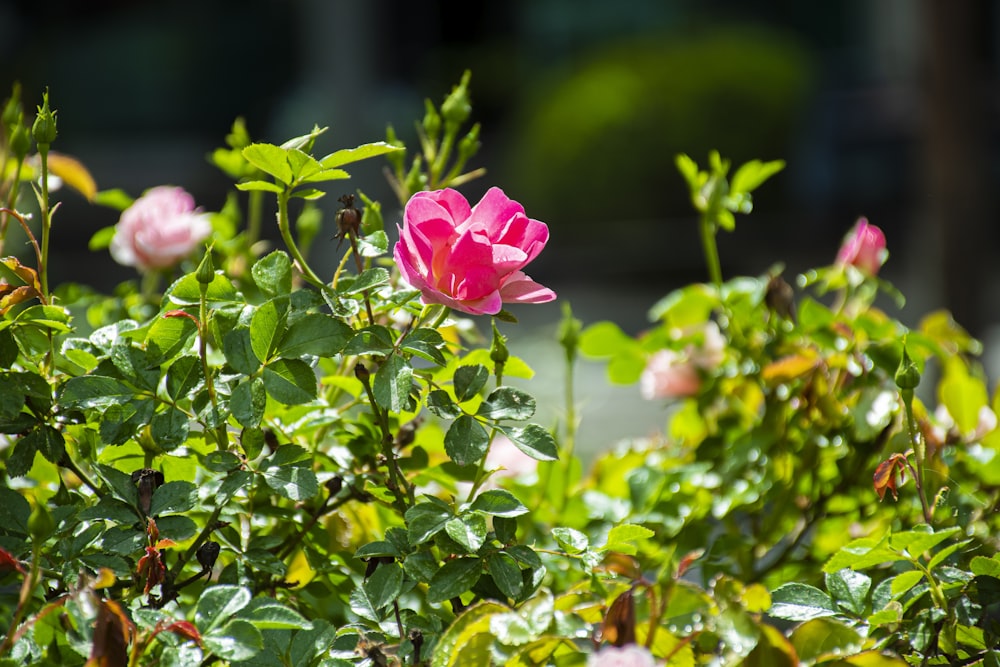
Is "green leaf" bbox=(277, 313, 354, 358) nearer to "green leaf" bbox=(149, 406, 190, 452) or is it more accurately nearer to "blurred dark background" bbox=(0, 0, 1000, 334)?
"green leaf" bbox=(149, 406, 190, 452)

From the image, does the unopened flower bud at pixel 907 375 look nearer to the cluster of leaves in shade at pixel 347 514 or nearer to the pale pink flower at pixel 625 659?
the cluster of leaves in shade at pixel 347 514

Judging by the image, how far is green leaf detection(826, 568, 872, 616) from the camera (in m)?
0.55

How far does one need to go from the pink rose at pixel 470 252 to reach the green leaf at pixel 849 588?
19 centimetres

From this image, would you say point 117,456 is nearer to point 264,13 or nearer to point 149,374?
point 149,374

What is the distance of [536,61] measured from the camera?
981cm

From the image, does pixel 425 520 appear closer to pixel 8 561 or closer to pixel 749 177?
pixel 8 561

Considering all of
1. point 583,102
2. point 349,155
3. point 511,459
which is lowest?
point 583,102

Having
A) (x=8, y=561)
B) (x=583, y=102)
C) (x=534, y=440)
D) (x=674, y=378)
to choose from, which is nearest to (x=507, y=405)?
(x=534, y=440)

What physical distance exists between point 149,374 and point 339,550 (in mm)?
162

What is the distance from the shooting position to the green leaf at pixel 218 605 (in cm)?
47

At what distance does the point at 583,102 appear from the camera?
7.75m

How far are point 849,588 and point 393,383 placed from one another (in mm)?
234

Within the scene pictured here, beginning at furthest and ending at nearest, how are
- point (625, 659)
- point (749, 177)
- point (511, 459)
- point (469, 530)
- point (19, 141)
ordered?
1. point (511, 459)
2. point (749, 177)
3. point (19, 141)
4. point (469, 530)
5. point (625, 659)

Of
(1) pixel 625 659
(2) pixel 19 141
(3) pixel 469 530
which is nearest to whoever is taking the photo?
(1) pixel 625 659
